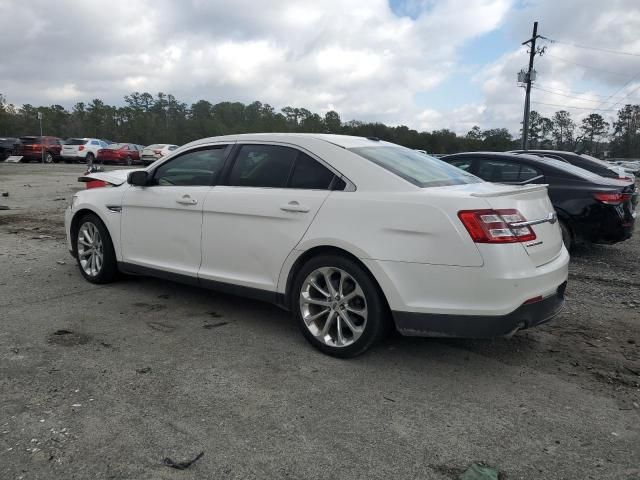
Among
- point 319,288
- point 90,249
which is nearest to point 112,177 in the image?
point 90,249

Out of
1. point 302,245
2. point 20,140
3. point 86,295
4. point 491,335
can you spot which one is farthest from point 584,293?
point 20,140

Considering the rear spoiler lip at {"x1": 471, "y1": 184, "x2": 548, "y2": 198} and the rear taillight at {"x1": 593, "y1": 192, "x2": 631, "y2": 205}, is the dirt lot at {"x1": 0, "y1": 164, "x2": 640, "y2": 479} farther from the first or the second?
the rear taillight at {"x1": 593, "y1": 192, "x2": 631, "y2": 205}

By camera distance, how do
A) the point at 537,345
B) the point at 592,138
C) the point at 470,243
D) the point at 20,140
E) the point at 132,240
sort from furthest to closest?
the point at 592,138 < the point at 20,140 < the point at 132,240 < the point at 537,345 < the point at 470,243

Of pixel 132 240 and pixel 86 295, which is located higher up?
pixel 132 240

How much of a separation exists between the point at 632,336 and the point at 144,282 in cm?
461

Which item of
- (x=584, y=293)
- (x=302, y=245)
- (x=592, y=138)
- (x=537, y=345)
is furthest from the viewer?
(x=592, y=138)

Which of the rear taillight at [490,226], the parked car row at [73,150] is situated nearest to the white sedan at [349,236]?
the rear taillight at [490,226]

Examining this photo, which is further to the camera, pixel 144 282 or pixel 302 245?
pixel 144 282

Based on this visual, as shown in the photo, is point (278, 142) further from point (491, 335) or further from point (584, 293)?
point (584, 293)

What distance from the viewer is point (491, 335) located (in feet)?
10.7

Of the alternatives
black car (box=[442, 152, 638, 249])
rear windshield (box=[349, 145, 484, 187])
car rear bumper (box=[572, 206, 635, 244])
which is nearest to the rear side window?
black car (box=[442, 152, 638, 249])

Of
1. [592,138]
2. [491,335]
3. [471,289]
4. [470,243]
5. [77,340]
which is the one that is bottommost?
[77,340]

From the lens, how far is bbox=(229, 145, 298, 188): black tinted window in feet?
13.6

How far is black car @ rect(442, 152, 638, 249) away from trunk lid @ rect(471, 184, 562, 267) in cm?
349
